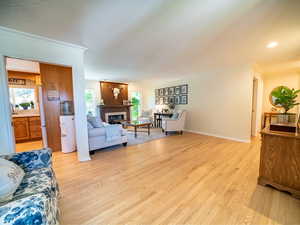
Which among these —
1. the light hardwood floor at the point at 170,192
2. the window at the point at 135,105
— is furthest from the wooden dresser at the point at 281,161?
the window at the point at 135,105

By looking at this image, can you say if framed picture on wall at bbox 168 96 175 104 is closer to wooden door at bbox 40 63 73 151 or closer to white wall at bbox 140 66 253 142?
white wall at bbox 140 66 253 142

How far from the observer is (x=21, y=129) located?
166 inches

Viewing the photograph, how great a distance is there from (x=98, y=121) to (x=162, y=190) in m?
2.48

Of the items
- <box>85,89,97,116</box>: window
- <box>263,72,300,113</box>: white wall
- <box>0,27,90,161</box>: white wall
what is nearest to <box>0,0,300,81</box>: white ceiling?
<box>0,27,90,161</box>: white wall

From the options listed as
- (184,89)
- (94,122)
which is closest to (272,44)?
(184,89)

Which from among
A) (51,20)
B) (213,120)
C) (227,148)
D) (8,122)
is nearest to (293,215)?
(227,148)

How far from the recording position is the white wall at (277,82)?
4.56 metres

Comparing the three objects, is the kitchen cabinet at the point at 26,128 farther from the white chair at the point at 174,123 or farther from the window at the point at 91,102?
the white chair at the point at 174,123

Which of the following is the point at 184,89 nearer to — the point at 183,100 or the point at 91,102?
the point at 183,100

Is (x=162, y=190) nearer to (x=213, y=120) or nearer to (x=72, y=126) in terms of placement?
(x=72, y=126)

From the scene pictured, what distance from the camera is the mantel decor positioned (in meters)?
5.73

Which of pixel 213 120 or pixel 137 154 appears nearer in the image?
pixel 137 154

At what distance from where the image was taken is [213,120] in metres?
4.74

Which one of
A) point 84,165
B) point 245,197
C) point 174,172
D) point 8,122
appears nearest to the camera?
point 245,197
